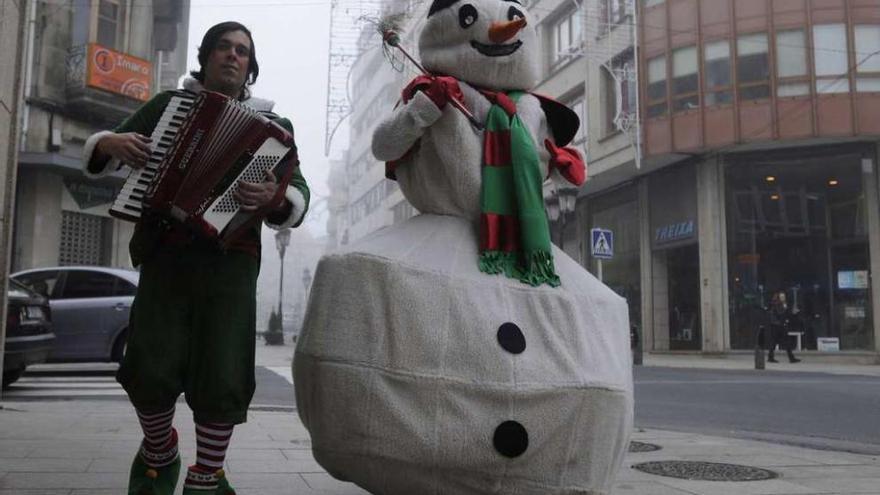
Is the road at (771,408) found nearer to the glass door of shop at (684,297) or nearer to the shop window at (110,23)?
the glass door of shop at (684,297)

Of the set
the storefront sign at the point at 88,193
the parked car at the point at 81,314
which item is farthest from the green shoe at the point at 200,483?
the storefront sign at the point at 88,193

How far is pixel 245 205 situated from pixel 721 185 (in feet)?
74.7

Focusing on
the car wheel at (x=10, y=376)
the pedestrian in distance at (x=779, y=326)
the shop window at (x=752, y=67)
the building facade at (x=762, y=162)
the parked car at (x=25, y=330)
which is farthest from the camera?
the shop window at (x=752, y=67)

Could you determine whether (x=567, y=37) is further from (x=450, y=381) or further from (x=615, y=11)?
(x=450, y=381)

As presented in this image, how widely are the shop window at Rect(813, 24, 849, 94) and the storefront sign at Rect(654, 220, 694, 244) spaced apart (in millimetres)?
5087

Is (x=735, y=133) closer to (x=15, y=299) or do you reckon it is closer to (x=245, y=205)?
(x=15, y=299)

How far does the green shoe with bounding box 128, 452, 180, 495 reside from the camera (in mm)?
2963

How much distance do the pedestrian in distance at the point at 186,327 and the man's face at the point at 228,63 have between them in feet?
0.57

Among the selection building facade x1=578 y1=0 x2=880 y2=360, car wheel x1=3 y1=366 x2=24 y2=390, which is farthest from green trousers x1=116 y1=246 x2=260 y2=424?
building facade x1=578 y1=0 x2=880 y2=360

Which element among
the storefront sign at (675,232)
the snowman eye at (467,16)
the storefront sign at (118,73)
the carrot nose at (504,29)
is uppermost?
the storefront sign at (118,73)

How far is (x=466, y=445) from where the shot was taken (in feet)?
8.54

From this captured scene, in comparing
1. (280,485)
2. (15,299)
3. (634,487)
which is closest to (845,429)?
(634,487)

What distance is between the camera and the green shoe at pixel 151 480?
2963 millimetres

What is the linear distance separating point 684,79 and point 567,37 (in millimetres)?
6518
